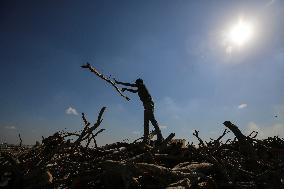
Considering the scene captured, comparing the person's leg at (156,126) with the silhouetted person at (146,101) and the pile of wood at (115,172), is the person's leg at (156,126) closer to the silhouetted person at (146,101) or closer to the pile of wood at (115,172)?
the silhouetted person at (146,101)

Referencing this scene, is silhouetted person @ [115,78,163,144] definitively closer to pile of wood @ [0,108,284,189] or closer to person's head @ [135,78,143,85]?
person's head @ [135,78,143,85]

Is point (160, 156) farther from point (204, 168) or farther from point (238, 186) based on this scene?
point (238, 186)

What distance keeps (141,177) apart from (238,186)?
134 cm

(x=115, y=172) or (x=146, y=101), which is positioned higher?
(x=146, y=101)

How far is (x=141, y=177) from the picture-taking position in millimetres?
4484

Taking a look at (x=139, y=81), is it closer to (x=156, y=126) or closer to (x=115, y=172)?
(x=156, y=126)

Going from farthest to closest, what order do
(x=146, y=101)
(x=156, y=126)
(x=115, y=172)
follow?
(x=146, y=101) → (x=156, y=126) → (x=115, y=172)

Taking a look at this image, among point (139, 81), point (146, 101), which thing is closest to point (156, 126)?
point (146, 101)

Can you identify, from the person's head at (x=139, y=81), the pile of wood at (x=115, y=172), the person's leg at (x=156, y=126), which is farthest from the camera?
the person's head at (x=139, y=81)

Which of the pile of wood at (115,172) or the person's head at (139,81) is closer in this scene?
the pile of wood at (115,172)

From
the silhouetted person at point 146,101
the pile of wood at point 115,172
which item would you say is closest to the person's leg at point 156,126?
the silhouetted person at point 146,101

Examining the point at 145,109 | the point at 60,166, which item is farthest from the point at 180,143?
the point at 145,109

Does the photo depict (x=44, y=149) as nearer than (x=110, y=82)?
Yes

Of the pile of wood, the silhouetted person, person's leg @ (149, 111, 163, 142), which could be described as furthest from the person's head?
the pile of wood
